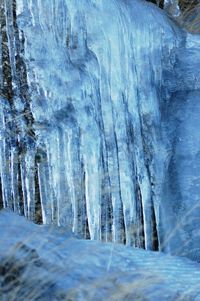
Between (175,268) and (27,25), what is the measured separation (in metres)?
1.28

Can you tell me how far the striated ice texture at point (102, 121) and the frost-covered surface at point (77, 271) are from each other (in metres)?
0.50

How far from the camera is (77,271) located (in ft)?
8.36

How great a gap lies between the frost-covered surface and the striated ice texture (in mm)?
497

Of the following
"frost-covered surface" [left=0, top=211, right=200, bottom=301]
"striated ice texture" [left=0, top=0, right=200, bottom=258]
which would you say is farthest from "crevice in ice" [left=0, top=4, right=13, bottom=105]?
"frost-covered surface" [left=0, top=211, right=200, bottom=301]

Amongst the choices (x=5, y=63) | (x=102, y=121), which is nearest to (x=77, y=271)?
(x=5, y=63)

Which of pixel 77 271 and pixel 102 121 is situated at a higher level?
pixel 102 121

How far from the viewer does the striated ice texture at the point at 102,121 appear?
340 cm

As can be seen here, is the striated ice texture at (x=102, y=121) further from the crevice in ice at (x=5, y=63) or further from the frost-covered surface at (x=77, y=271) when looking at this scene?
the frost-covered surface at (x=77, y=271)

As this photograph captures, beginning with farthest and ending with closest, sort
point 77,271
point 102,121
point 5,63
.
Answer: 1. point 102,121
2. point 5,63
3. point 77,271

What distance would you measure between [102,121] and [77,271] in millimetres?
1355

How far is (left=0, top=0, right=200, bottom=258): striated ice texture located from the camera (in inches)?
134

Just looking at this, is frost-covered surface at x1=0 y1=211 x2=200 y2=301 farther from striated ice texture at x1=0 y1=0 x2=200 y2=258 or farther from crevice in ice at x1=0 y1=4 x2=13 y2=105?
crevice in ice at x1=0 y1=4 x2=13 y2=105

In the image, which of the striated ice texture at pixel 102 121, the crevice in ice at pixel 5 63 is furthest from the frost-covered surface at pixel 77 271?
the crevice in ice at pixel 5 63

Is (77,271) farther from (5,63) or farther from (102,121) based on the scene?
(102,121)
